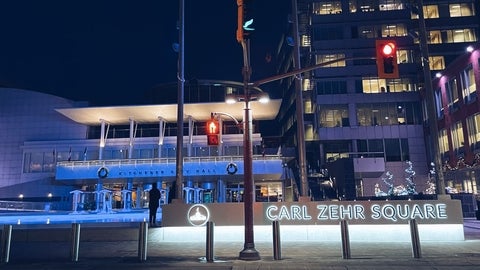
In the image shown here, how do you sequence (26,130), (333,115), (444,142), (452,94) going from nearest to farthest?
(452,94) → (444,142) → (26,130) → (333,115)

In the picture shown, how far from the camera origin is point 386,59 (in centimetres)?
962

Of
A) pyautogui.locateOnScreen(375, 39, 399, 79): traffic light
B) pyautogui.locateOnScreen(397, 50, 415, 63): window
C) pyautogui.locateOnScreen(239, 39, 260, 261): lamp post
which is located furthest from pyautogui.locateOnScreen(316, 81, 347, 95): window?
pyautogui.locateOnScreen(375, 39, 399, 79): traffic light

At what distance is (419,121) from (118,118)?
3903cm

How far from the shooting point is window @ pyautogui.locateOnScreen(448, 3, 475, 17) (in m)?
51.7

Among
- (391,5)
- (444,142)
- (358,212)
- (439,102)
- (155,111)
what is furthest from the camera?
(391,5)

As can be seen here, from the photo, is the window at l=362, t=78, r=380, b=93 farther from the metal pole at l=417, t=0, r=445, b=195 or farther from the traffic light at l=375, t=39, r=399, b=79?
the traffic light at l=375, t=39, r=399, b=79

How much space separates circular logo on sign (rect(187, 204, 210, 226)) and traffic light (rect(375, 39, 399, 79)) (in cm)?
857

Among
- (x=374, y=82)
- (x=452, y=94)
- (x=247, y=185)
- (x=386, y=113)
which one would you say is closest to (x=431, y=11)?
(x=374, y=82)

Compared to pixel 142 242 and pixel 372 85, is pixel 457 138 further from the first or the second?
pixel 142 242

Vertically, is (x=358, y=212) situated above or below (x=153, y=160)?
below

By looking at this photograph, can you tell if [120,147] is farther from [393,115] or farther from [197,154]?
[393,115]

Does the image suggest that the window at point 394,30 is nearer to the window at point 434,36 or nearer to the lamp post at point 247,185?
the window at point 434,36

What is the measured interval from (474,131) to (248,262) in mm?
32808

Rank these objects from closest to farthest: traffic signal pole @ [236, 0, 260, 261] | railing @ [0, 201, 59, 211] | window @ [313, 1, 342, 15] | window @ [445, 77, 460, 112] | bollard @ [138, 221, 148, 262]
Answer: traffic signal pole @ [236, 0, 260, 261]
bollard @ [138, 221, 148, 262]
window @ [445, 77, 460, 112]
railing @ [0, 201, 59, 211]
window @ [313, 1, 342, 15]
